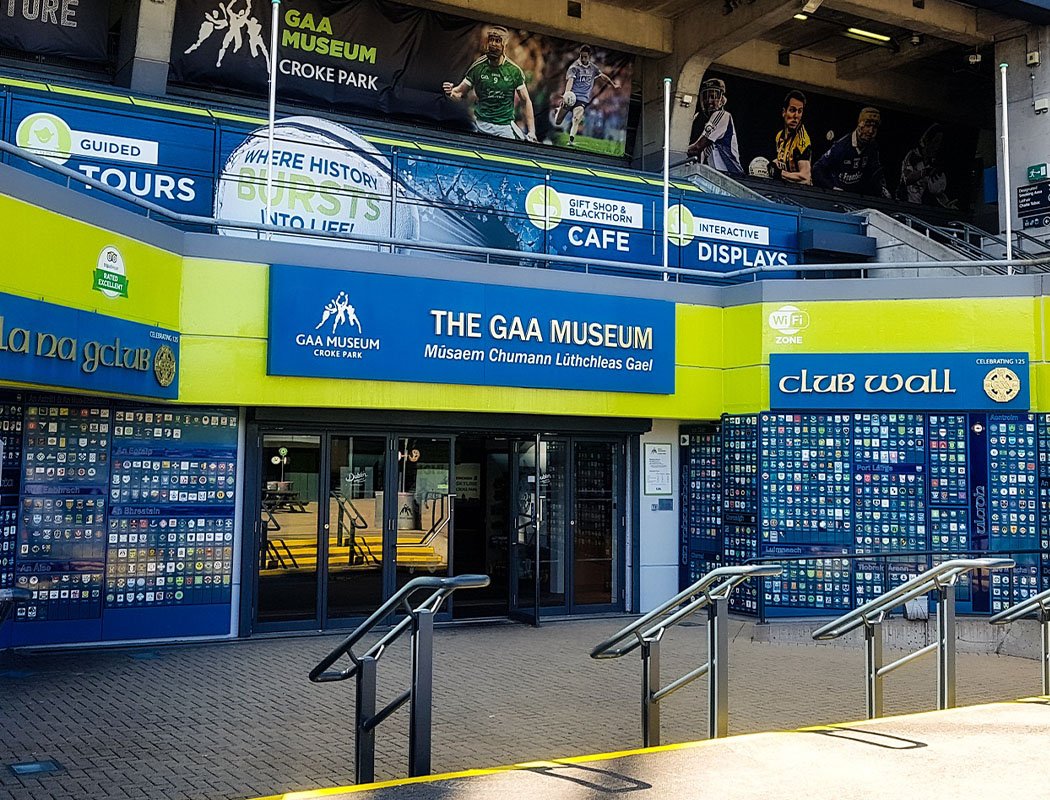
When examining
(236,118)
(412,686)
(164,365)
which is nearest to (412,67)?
(236,118)

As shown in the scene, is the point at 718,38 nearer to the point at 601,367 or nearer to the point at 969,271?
the point at 969,271

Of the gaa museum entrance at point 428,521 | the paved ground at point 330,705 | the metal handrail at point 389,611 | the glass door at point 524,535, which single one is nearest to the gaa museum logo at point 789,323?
the gaa museum entrance at point 428,521

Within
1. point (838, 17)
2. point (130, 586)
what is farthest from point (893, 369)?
point (838, 17)

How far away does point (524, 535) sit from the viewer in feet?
40.1

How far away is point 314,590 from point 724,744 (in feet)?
19.2

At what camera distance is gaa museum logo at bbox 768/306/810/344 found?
12266mm

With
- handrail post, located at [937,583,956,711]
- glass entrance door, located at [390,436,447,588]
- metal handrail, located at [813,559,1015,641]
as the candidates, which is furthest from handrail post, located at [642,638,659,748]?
glass entrance door, located at [390,436,447,588]

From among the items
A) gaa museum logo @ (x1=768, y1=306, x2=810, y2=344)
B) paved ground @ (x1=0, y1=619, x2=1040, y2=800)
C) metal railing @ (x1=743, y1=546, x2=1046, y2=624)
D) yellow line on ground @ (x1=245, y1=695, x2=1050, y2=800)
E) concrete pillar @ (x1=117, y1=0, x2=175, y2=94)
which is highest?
concrete pillar @ (x1=117, y1=0, x2=175, y2=94)

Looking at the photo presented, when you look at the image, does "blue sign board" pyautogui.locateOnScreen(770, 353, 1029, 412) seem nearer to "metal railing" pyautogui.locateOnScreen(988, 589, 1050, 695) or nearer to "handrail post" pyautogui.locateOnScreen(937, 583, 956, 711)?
"metal railing" pyautogui.locateOnScreen(988, 589, 1050, 695)

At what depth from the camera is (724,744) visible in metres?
6.25

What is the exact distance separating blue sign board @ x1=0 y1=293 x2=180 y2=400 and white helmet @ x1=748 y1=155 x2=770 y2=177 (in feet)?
50.2

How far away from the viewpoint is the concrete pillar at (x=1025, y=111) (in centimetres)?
1911

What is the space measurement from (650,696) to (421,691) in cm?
164

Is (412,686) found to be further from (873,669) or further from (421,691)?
(873,669)
